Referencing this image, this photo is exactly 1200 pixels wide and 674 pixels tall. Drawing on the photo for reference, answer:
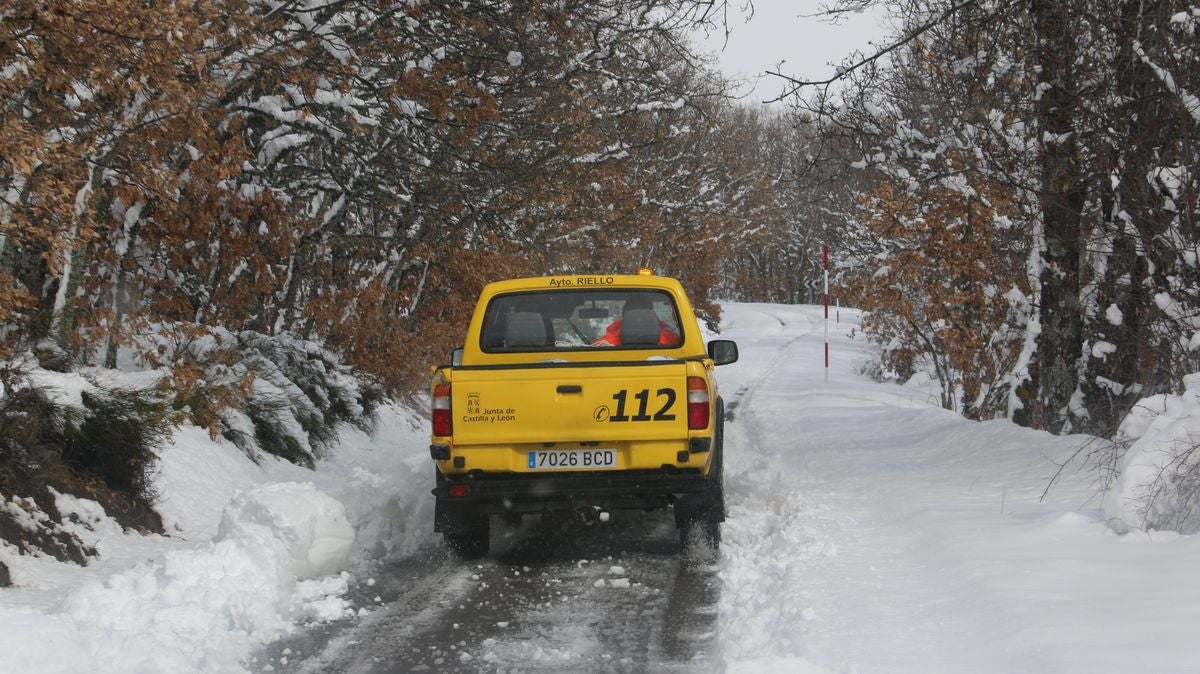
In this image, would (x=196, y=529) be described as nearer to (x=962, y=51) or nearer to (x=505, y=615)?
(x=505, y=615)

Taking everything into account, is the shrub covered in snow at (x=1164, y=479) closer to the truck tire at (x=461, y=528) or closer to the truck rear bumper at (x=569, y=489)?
the truck rear bumper at (x=569, y=489)

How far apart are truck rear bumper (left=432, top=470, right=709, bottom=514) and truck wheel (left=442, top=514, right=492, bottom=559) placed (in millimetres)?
155

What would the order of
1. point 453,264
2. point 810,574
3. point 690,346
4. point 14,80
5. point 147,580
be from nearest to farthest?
point 147,580 → point 14,80 → point 810,574 → point 690,346 → point 453,264

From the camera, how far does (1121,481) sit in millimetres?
5922

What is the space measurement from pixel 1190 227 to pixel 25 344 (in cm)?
819

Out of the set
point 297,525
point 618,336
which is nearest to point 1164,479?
point 618,336

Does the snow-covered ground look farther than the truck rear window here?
No

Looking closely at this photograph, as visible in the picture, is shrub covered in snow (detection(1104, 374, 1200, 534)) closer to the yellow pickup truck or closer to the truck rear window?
the yellow pickup truck

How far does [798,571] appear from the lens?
6.14m

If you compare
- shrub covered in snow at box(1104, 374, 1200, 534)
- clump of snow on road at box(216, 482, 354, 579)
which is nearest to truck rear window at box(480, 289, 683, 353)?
clump of snow on road at box(216, 482, 354, 579)

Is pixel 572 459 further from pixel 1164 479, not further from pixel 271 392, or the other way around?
pixel 271 392

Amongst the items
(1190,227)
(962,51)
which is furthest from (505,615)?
(962,51)

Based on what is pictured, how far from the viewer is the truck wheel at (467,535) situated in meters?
7.08

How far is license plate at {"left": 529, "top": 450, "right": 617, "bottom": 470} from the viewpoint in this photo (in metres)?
6.98
